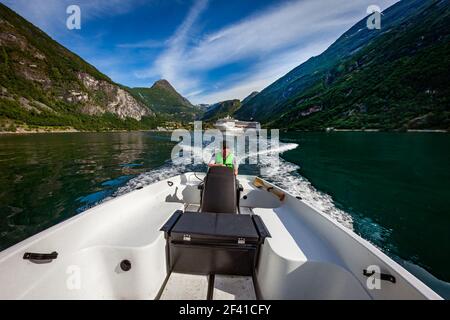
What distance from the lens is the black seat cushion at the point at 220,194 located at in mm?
3785

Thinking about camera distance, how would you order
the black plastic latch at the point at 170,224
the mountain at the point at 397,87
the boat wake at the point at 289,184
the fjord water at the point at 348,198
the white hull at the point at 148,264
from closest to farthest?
the white hull at the point at 148,264
the black plastic latch at the point at 170,224
the fjord water at the point at 348,198
the boat wake at the point at 289,184
the mountain at the point at 397,87

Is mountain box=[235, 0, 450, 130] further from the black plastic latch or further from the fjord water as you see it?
the black plastic latch

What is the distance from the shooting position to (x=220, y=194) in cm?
380

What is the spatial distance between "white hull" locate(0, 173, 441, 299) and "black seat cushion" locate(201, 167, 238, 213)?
832 millimetres

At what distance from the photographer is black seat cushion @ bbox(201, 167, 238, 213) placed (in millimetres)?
3785

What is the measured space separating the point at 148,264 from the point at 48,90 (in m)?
184

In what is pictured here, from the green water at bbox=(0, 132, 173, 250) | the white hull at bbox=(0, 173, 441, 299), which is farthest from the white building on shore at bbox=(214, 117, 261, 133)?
the white hull at bbox=(0, 173, 441, 299)

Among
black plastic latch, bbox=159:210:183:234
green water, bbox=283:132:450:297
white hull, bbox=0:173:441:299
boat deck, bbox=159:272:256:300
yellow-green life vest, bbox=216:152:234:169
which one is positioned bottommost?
green water, bbox=283:132:450:297

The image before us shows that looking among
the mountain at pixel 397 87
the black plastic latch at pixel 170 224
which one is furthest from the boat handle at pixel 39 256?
the mountain at pixel 397 87

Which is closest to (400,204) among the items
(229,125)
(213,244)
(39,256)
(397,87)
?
(213,244)

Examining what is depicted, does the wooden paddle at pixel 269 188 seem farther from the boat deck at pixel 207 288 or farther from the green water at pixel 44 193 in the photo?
the green water at pixel 44 193

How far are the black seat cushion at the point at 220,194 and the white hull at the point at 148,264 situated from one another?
83 centimetres
